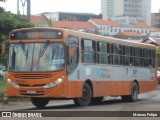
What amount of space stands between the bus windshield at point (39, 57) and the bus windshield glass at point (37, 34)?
0.92 feet

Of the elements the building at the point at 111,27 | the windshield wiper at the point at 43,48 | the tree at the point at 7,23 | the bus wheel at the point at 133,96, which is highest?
the building at the point at 111,27

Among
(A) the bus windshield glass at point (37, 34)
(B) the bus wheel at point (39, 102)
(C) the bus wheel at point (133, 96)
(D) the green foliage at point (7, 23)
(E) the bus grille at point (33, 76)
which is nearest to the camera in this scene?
(E) the bus grille at point (33, 76)

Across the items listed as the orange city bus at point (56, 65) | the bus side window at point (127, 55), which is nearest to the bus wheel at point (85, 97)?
the orange city bus at point (56, 65)

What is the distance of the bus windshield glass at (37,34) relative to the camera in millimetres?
19203

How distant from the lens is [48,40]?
1911cm

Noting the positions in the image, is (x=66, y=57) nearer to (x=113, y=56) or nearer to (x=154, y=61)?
(x=113, y=56)

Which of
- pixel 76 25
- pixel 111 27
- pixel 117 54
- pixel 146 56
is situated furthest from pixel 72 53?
pixel 111 27

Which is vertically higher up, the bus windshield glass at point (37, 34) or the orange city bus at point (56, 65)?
the bus windshield glass at point (37, 34)

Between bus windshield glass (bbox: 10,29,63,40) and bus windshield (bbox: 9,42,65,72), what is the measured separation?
0.28m

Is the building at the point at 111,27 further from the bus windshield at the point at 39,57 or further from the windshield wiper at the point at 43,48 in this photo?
the windshield wiper at the point at 43,48

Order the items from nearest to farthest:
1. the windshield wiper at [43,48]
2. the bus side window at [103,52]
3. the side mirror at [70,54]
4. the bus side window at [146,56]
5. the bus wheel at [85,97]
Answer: the windshield wiper at [43,48] → the side mirror at [70,54] → the bus wheel at [85,97] → the bus side window at [103,52] → the bus side window at [146,56]

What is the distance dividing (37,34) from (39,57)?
98 centimetres

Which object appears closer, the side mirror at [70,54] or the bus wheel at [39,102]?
the side mirror at [70,54]

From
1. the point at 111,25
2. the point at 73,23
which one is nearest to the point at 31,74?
the point at 73,23
